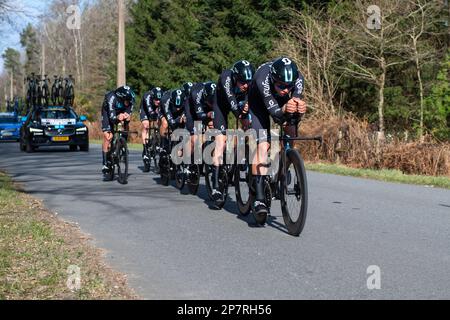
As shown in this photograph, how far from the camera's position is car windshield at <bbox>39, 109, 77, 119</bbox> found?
1002 inches

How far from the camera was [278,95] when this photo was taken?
771cm

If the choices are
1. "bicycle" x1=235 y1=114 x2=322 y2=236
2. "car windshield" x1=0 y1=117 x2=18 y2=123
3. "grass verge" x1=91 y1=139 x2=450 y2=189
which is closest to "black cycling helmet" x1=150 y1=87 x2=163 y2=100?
"grass verge" x1=91 y1=139 x2=450 y2=189

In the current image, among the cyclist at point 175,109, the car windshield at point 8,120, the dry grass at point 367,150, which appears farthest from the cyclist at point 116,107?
the car windshield at point 8,120

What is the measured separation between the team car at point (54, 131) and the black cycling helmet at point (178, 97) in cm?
1217

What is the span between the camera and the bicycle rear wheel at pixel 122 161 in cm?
1330

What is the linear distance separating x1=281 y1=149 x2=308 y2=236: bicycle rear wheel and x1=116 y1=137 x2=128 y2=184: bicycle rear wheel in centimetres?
605

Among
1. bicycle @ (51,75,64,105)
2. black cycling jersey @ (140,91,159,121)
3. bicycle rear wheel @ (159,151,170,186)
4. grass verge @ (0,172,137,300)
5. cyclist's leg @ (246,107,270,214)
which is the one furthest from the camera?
bicycle @ (51,75,64,105)

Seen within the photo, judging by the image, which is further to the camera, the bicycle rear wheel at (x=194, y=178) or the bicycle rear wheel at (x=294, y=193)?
the bicycle rear wheel at (x=194, y=178)

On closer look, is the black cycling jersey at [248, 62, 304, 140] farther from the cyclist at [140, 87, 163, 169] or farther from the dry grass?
the dry grass

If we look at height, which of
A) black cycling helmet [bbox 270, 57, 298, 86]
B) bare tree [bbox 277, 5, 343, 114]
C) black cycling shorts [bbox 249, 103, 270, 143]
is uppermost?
bare tree [bbox 277, 5, 343, 114]

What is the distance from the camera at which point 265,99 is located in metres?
7.52

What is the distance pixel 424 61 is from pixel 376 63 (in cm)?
191

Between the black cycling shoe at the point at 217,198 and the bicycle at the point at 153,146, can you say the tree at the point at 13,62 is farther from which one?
the black cycling shoe at the point at 217,198
